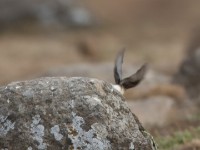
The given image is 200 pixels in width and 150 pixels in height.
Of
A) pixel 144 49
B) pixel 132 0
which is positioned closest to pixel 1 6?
pixel 132 0

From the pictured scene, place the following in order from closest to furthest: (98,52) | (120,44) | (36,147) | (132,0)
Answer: (36,147) < (98,52) < (120,44) < (132,0)

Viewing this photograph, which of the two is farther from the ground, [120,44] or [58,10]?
[58,10]

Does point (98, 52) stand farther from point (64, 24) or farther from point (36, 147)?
point (36, 147)

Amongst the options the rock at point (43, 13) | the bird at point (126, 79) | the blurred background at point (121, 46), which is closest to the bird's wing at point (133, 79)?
the bird at point (126, 79)

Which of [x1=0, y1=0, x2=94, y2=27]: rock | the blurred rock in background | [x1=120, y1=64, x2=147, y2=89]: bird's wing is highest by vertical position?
[x1=0, y1=0, x2=94, y2=27]: rock

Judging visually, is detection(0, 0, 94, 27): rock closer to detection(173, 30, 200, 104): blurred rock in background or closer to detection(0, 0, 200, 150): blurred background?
detection(0, 0, 200, 150): blurred background

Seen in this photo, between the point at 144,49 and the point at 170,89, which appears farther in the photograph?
the point at 144,49

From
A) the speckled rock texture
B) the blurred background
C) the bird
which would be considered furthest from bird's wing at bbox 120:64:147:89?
the blurred background
